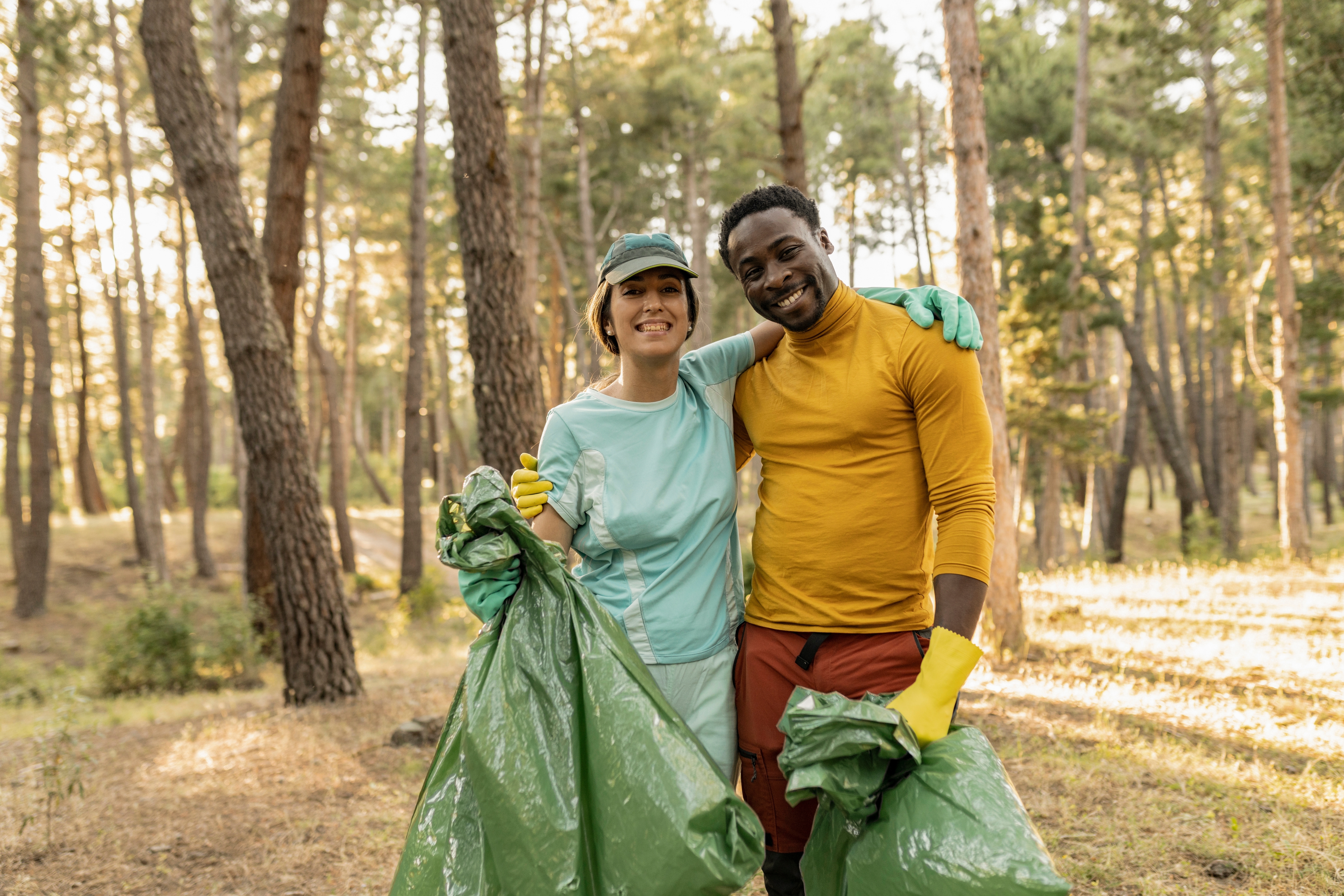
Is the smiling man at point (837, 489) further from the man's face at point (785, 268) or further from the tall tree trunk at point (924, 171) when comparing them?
the tall tree trunk at point (924, 171)

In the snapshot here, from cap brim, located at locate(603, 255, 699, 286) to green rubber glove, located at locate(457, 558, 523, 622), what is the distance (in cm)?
79

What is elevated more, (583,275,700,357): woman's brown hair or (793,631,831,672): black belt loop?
(583,275,700,357): woman's brown hair

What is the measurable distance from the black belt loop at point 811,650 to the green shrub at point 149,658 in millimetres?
8914

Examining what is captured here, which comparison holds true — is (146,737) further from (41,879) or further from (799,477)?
(799,477)

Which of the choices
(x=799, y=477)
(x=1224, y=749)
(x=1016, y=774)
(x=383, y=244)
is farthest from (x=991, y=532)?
(x=383, y=244)

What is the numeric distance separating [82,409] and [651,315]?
69.2ft

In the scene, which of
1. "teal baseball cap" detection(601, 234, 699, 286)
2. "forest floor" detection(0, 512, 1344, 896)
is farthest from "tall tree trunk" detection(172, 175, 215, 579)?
"teal baseball cap" detection(601, 234, 699, 286)

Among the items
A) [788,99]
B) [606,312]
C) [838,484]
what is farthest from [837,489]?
[788,99]

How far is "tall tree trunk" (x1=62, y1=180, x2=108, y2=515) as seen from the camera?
17406 mm

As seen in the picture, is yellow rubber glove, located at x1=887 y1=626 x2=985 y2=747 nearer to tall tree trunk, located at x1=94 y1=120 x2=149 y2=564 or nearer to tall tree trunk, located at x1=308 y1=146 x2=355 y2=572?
tall tree trunk, located at x1=308 y1=146 x2=355 y2=572

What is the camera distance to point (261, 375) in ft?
20.3

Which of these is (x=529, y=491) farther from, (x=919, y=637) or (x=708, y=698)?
(x=919, y=637)

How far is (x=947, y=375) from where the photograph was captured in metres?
1.97

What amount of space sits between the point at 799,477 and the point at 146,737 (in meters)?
6.34
